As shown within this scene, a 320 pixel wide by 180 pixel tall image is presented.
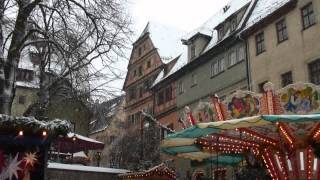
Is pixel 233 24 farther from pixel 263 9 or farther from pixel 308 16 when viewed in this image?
pixel 308 16

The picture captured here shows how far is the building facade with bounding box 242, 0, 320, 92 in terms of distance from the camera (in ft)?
80.4

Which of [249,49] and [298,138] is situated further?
[249,49]

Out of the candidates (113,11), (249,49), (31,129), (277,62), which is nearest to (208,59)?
(249,49)

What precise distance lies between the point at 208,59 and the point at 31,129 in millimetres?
23201

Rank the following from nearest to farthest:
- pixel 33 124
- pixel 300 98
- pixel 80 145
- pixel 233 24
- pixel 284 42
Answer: pixel 33 124 → pixel 300 98 → pixel 80 145 → pixel 284 42 → pixel 233 24

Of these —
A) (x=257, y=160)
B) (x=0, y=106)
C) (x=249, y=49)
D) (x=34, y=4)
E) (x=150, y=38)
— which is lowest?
(x=257, y=160)

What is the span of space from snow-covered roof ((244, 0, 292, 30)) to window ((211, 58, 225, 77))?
11.0ft

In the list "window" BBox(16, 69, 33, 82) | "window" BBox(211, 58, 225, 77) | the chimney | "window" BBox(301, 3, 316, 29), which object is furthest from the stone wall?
the chimney

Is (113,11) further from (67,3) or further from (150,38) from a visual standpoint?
(150,38)

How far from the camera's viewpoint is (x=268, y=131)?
16.1 metres

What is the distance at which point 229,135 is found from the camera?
16328 millimetres

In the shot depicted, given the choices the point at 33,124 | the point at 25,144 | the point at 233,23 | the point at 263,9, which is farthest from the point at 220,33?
the point at 33,124

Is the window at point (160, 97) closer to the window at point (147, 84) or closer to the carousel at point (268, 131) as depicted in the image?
the window at point (147, 84)

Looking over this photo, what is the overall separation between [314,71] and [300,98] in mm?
11117
